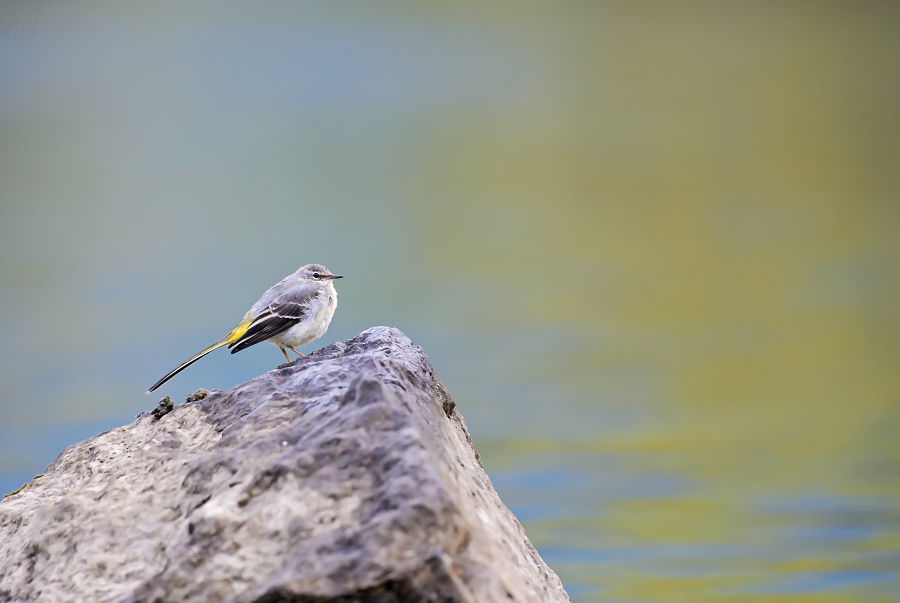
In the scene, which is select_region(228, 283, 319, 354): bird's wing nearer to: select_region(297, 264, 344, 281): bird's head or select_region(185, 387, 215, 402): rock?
select_region(297, 264, 344, 281): bird's head

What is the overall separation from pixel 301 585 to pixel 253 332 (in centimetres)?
306

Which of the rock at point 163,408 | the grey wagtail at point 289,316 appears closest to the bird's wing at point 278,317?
the grey wagtail at point 289,316

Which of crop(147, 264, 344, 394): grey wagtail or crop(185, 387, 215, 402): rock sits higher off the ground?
crop(147, 264, 344, 394): grey wagtail

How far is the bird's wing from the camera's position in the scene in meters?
5.11

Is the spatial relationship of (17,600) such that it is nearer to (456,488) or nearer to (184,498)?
(184,498)

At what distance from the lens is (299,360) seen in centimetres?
371

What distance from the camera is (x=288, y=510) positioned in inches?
98.0

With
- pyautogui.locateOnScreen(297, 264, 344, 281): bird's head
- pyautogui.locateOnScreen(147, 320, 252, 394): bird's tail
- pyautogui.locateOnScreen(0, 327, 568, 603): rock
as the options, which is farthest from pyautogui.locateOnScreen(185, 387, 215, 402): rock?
pyautogui.locateOnScreen(297, 264, 344, 281): bird's head

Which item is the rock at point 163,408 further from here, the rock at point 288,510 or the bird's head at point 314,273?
the bird's head at point 314,273

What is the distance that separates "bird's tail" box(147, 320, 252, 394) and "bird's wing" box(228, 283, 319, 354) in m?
0.04

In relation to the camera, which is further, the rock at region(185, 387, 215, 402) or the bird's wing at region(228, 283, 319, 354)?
the bird's wing at region(228, 283, 319, 354)

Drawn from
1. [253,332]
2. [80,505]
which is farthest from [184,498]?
[253,332]

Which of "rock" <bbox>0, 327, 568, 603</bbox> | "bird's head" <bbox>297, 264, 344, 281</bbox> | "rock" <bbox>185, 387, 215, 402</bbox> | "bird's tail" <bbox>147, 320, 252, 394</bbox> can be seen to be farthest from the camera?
"bird's head" <bbox>297, 264, 344, 281</bbox>

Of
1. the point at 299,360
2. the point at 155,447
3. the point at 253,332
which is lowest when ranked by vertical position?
the point at 155,447
